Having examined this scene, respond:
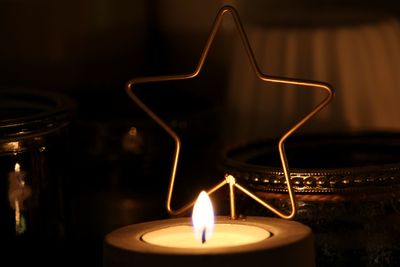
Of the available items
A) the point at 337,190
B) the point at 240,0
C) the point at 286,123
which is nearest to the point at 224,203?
the point at 337,190

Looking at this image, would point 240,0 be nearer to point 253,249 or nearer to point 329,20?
point 329,20

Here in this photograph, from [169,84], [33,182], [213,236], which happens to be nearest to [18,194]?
[33,182]

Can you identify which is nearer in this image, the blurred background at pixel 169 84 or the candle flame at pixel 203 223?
the candle flame at pixel 203 223

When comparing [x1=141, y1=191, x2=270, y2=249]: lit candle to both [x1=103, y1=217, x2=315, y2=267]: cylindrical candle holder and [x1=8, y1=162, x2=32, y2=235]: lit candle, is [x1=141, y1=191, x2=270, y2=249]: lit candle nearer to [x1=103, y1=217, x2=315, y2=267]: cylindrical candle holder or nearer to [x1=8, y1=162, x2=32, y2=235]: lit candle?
[x1=103, y1=217, x2=315, y2=267]: cylindrical candle holder

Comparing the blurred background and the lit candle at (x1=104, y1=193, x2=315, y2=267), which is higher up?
the blurred background

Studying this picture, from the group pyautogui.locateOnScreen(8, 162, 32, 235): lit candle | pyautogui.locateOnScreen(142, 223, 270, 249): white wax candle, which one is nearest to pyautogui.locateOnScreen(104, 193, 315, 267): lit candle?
pyautogui.locateOnScreen(142, 223, 270, 249): white wax candle

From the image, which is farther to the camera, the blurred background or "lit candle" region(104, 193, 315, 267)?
the blurred background

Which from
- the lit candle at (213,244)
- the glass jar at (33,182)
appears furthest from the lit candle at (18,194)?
the lit candle at (213,244)

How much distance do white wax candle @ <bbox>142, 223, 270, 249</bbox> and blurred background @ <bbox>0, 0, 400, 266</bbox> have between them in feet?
0.54

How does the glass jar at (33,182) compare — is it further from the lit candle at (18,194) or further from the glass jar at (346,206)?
the glass jar at (346,206)

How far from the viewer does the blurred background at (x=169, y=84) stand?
780 millimetres

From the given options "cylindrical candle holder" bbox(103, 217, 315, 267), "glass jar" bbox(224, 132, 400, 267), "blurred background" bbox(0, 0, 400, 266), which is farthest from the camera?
"blurred background" bbox(0, 0, 400, 266)

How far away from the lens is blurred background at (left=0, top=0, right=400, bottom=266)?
78 cm

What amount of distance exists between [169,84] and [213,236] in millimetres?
539
